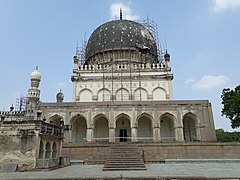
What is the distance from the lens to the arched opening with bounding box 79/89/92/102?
2262 cm

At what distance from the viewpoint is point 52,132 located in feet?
33.3

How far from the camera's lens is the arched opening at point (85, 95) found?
74.2 feet

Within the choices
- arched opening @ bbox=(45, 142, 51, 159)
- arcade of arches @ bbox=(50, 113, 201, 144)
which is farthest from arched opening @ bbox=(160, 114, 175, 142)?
arched opening @ bbox=(45, 142, 51, 159)

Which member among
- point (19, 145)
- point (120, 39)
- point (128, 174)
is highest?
point (120, 39)

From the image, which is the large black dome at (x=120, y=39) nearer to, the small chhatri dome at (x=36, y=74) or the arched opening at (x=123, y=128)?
→ the small chhatri dome at (x=36, y=74)

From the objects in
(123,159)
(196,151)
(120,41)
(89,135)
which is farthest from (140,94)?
(123,159)

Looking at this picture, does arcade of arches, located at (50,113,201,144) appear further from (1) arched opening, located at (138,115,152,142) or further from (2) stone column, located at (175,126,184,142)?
(2) stone column, located at (175,126,184,142)

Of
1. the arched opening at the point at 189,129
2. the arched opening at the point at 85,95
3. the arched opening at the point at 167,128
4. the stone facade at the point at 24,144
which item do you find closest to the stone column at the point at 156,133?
the arched opening at the point at 167,128

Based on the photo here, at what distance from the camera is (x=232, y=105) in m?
16.8

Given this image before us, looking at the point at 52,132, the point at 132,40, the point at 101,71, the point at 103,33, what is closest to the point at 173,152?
the point at 52,132

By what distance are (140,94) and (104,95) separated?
3.92 meters

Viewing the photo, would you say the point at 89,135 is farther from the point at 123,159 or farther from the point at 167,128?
the point at 167,128

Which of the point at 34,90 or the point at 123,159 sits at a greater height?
the point at 34,90

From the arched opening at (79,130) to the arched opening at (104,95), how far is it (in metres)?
3.93
